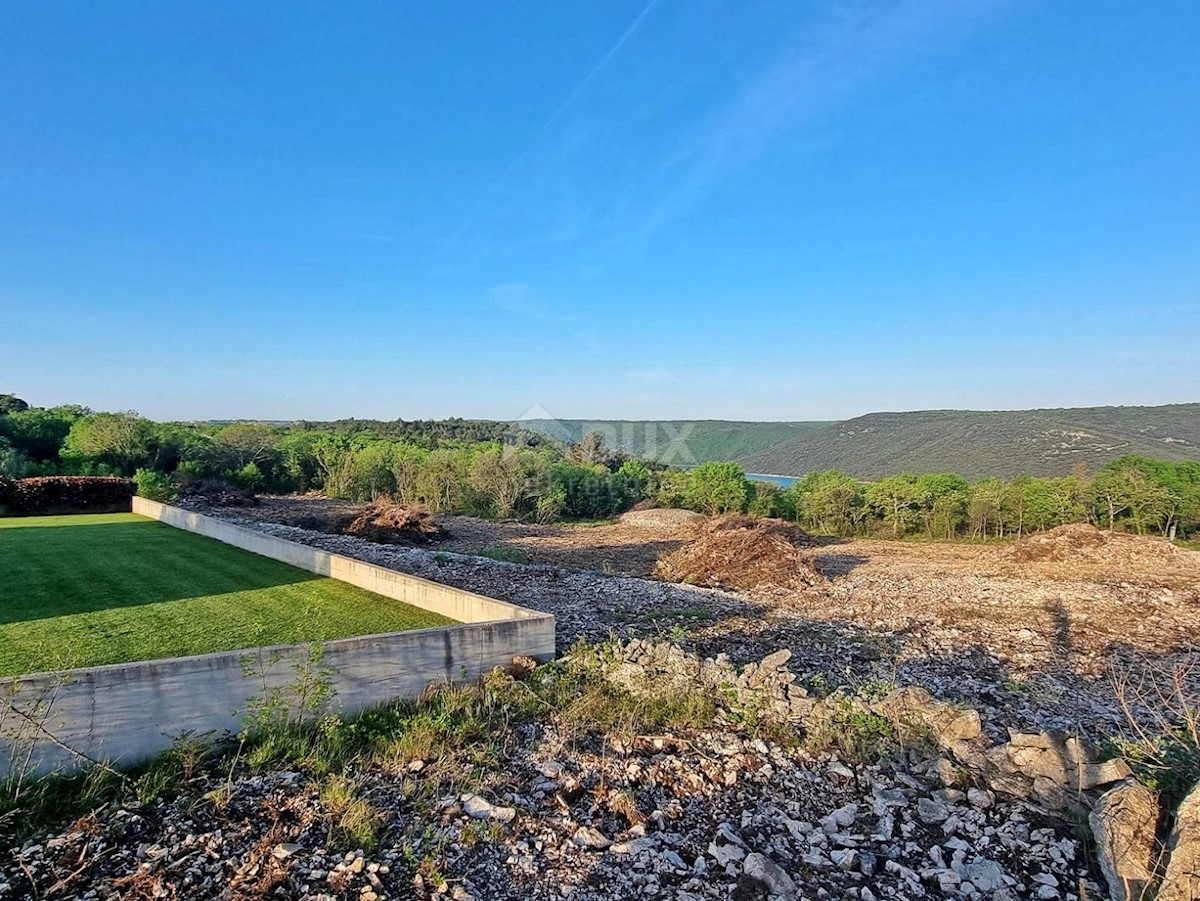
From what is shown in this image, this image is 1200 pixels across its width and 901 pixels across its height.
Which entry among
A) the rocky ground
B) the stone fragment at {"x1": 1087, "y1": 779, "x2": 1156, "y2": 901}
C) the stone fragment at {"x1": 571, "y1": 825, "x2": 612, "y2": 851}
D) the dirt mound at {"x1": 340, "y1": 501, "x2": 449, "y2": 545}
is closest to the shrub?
the dirt mound at {"x1": 340, "y1": 501, "x2": 449, "y2": 545}

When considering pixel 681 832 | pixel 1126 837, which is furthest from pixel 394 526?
pixel 1126 837

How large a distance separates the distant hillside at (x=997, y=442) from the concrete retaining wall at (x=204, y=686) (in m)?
36.7

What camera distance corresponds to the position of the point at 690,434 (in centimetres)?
5984

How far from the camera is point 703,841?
408cm

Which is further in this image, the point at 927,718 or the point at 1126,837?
the point at 927,718

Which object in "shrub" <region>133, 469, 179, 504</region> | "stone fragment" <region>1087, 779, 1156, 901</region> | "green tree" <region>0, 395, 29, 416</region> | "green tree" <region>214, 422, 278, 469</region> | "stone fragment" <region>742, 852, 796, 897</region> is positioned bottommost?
"stone fragment" <region>742, 852, 796, 897</region>

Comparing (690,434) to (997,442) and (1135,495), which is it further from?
(1135,495)

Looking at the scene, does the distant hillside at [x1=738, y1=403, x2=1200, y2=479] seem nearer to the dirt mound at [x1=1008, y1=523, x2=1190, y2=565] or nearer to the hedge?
the dirt mound at [x1=1008, y1=523, x2=1190, y2=565]

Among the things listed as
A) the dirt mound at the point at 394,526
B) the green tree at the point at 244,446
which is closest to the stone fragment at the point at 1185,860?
the dirt mound at the point at 394,526

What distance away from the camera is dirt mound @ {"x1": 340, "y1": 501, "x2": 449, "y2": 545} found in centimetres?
1689

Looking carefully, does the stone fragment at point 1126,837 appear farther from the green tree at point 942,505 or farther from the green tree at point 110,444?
the green tree at point 110,444

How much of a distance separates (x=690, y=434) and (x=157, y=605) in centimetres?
5401

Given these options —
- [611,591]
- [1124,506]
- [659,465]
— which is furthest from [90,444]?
[1124,506]

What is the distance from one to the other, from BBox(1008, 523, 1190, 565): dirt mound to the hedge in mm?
25239
